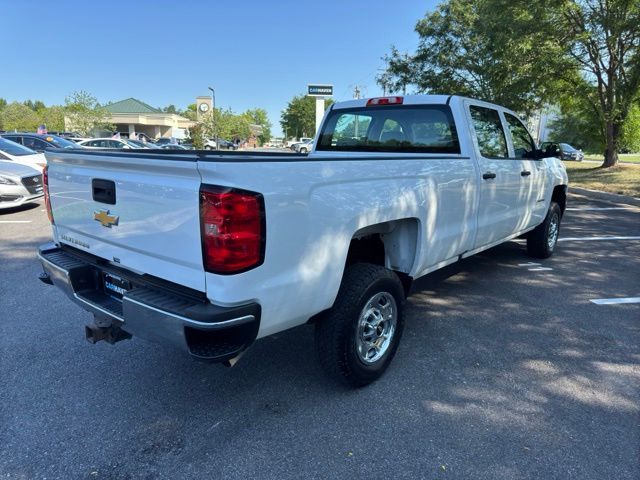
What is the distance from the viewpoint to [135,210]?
251 cm

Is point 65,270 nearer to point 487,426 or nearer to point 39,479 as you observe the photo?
point 39,479

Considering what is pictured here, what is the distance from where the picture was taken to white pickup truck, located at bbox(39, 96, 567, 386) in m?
2.19

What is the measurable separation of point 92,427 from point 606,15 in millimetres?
18783

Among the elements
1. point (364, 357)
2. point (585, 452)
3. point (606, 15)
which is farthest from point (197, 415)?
point (606, 15)

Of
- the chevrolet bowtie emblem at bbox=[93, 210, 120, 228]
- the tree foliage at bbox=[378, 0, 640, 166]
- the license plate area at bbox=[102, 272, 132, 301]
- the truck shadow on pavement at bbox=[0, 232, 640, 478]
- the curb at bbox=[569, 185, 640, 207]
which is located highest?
the tree foliage at bbox=[378, 0, 640, 166]

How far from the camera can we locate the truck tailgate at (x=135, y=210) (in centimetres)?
225

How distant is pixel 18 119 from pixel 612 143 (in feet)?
315

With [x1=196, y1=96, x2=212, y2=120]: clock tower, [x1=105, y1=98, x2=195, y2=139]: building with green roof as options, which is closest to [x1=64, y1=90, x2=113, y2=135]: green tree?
[x1=196, y1=96, x2=212, y2=120]: clock tower

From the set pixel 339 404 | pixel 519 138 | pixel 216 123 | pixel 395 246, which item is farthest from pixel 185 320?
pixel 216 123

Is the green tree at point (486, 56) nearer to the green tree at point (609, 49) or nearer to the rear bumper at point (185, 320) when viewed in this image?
the green tree at point (609, 49)

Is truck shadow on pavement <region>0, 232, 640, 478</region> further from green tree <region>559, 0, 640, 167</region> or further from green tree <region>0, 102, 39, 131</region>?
green tree <region>0, 102, 39, 131</region>

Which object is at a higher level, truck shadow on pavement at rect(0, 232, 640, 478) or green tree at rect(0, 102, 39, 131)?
green tree at rect(0, 102, 39, 131)

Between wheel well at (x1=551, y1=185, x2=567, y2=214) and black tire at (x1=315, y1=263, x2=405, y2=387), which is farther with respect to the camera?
wheel well at (x1=551, y1=185, x2=567, y2=214)

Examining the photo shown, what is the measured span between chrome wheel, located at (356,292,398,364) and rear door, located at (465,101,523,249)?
5.17 ft
